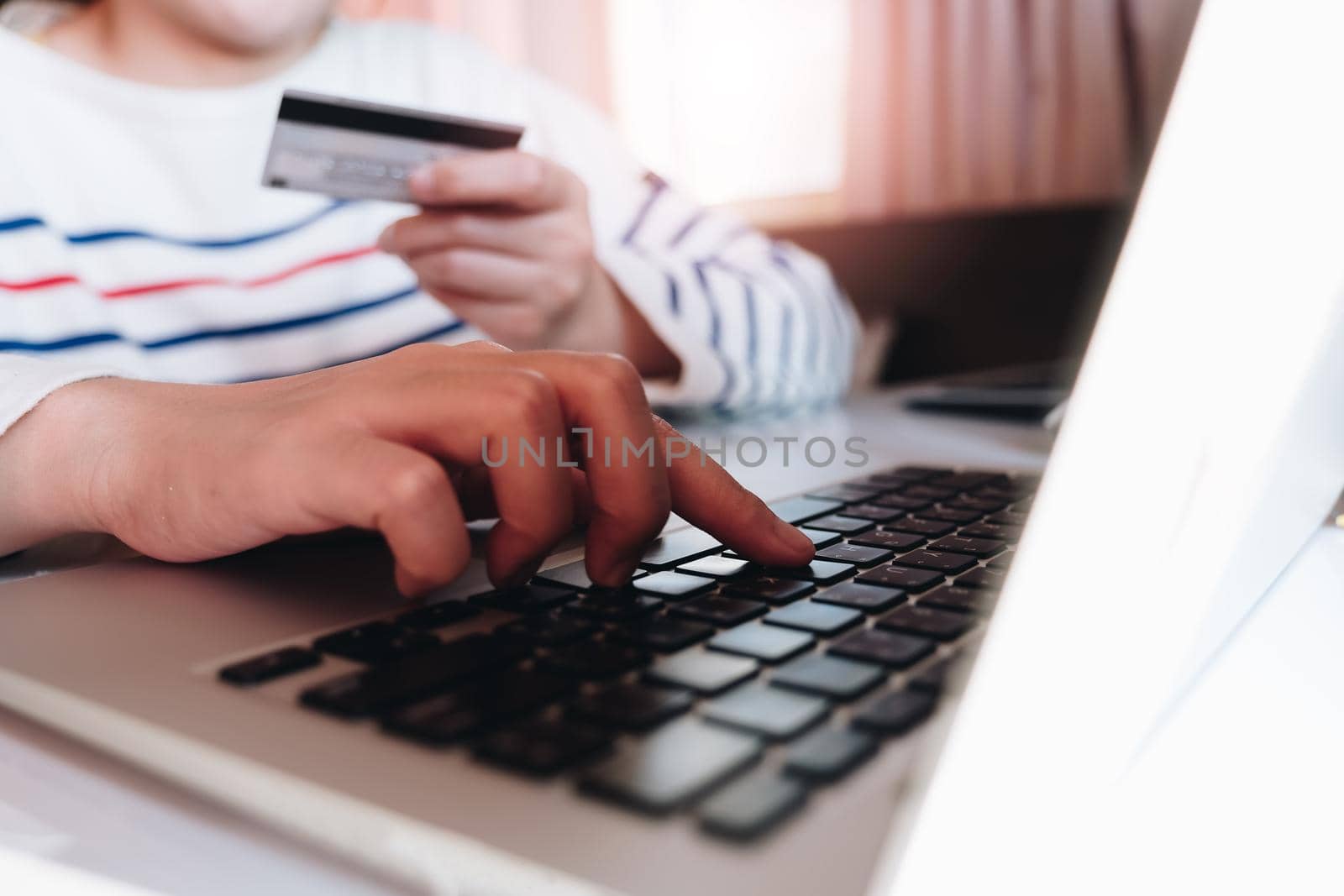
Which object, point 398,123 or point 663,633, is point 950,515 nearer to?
point 663,633

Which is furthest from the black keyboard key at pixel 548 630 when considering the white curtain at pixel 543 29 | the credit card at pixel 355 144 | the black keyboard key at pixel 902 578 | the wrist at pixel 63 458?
the white curtain at pixel 543 29

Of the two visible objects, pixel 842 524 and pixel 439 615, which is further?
pixel 842 524

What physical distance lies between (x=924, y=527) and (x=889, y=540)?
1.3 inches

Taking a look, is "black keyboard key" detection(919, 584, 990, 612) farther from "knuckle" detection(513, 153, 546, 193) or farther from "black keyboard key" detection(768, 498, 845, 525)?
"knuckle" detection(513, 153, 546, 193)

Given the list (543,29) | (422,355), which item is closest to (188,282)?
(422,355)

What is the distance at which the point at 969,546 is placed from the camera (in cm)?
39

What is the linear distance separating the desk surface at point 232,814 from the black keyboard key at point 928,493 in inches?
6.2

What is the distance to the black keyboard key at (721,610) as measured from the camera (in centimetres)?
29

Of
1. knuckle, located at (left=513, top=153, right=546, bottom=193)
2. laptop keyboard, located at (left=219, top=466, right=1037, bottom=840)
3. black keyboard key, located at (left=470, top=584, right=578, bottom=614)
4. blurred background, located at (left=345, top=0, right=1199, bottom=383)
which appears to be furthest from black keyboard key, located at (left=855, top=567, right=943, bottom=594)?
blurred background, located at (left=345, top=0, right=1199, bottom=383)

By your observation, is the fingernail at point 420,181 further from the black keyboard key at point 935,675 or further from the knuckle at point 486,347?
the black keyboard key at point 935,675

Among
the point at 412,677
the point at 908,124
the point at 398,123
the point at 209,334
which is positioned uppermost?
the point at 908,124

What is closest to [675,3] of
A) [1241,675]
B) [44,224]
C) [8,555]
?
[44,224]

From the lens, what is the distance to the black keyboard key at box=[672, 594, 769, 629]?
290 millimetres

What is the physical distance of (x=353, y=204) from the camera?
90 cm
